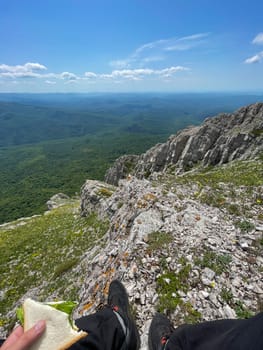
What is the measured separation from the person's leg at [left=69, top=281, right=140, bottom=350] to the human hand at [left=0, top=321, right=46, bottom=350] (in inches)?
29.8

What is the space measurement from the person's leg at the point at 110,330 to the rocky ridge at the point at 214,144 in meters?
36.1

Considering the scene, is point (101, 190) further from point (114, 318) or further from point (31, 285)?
point (114, 318)

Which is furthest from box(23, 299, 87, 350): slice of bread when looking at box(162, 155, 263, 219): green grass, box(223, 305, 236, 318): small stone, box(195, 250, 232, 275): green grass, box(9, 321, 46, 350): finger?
box(162, 155, 263, 219): green grass

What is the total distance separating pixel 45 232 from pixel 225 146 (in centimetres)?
3865

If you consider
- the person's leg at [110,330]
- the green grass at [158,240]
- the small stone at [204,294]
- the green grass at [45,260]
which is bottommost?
the green grass at [45,260]

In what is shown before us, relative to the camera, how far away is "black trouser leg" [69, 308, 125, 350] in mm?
3983

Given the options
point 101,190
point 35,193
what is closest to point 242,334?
point 101,190

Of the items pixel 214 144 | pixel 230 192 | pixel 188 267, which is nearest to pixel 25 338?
pixel 188 267

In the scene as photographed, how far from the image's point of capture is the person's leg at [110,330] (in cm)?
411

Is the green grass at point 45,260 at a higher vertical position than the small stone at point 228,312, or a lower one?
lower

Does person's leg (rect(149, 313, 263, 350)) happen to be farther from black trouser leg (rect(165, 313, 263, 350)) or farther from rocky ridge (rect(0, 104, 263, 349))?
rocky ridge (rect(0, 104, 263, 349))

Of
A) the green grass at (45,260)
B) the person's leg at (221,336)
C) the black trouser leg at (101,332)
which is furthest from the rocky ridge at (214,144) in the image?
the black trouser leg at (101,332)

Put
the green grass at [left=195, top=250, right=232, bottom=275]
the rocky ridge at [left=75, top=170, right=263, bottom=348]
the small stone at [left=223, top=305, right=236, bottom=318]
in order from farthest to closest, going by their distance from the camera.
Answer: the green grass at [left=195, top=250, right=232, bottom=275] → the rocky ridge at [left=75, top=170, right=263, bottom=348] → the small stone at [left=223, top=305, right=236, bottom=318]

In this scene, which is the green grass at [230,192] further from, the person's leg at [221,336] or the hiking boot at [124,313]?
the person's leg at [221,336]
